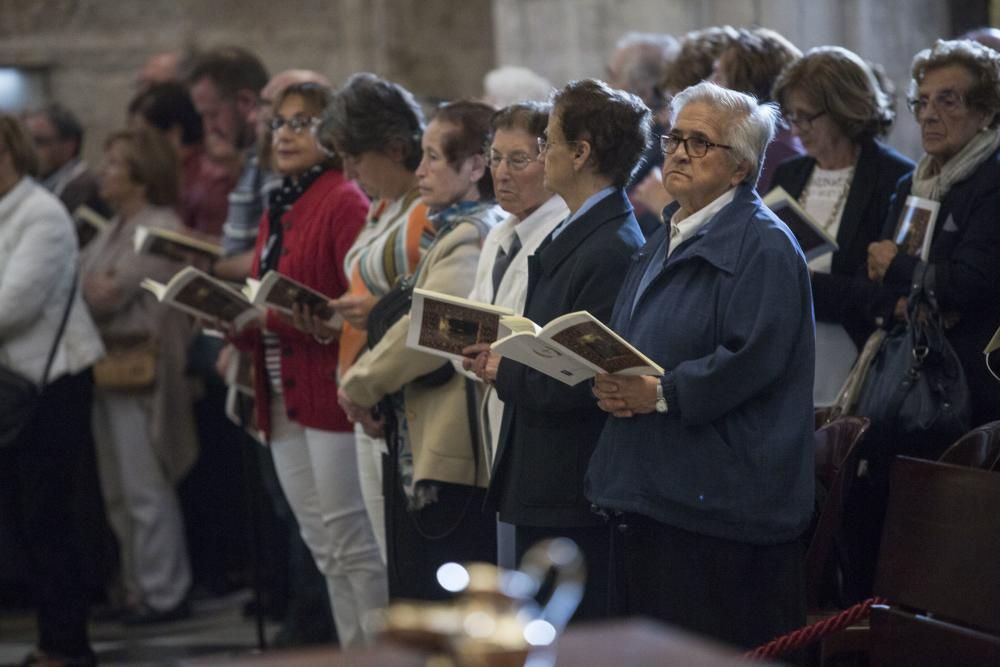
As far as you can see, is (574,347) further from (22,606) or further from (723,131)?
(22,606)

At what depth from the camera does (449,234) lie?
15.7 feet

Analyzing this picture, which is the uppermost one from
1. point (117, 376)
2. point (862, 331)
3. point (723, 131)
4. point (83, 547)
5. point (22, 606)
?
point (723, 131)

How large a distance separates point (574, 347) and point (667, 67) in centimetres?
233

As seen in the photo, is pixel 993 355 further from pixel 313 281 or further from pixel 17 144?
pixel 17 144

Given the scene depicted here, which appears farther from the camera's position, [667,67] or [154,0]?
[154,0]

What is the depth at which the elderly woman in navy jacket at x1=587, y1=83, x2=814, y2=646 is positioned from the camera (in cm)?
361

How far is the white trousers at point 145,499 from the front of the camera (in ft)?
23.5

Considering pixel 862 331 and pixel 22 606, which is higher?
pixel 862 331

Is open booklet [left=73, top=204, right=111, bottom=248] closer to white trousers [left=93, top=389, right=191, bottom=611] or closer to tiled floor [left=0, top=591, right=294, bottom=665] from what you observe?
white trousers [left=93, top=389, right=191, bottom=611]

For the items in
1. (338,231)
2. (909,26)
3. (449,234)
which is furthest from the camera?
(909,26)

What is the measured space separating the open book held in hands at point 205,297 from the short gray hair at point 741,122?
196cm

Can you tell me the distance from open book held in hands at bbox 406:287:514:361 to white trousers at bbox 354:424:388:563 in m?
0.98

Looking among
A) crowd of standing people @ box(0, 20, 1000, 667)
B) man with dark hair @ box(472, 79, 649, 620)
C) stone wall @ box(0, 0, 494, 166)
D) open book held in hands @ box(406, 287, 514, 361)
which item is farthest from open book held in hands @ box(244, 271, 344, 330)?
stone wall @ box(0, 0, 494, 166)

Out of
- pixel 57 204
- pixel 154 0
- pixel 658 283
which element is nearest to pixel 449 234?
pixel 658 283
